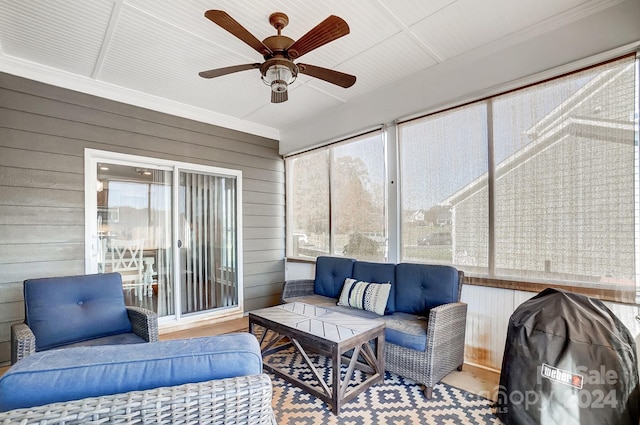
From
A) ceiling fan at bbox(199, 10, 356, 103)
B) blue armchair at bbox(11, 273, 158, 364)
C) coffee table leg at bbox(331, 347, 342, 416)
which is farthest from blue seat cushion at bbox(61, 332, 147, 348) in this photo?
ceiling fan at bbox(199, 10, 356, 103)

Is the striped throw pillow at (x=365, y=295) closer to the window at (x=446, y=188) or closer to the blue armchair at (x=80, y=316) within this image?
the window at (x=446, y=188)

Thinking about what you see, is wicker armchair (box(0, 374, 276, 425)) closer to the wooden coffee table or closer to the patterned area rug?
the wooden coffee table

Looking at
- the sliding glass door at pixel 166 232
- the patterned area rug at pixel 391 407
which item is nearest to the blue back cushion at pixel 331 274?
the patterned area rug at pixel 391 407

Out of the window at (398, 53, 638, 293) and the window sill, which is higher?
the window at (398, 53, 638, 293)

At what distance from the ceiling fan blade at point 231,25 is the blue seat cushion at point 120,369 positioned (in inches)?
69.7

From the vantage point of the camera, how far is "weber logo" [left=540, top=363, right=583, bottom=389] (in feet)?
5.66

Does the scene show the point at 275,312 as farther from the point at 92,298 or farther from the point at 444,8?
the point at 444,8

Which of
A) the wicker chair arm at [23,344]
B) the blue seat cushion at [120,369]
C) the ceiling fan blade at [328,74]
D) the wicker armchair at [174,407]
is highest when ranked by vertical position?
the ceiling fan blade at [328,74]

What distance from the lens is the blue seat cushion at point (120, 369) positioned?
817 mm

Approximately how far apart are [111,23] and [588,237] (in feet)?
13.3

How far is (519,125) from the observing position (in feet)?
8.79

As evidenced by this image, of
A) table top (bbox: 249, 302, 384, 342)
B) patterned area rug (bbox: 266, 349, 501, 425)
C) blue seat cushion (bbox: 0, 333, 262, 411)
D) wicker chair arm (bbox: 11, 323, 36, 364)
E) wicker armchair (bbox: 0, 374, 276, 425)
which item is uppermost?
blue seat cushion (bbox: 0, 333, 262, 411)

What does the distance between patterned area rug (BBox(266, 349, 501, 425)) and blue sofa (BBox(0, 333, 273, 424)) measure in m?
1.34

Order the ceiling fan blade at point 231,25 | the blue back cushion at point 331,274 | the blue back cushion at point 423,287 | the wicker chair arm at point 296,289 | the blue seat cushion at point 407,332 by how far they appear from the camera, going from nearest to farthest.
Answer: the ceiling fan blade at point 231,25
the blue seat cushion at point 407,332
the blue back cushion at point 423,287
the blue back cushion at point 331,274
the wicker chair arm at point 296,289
